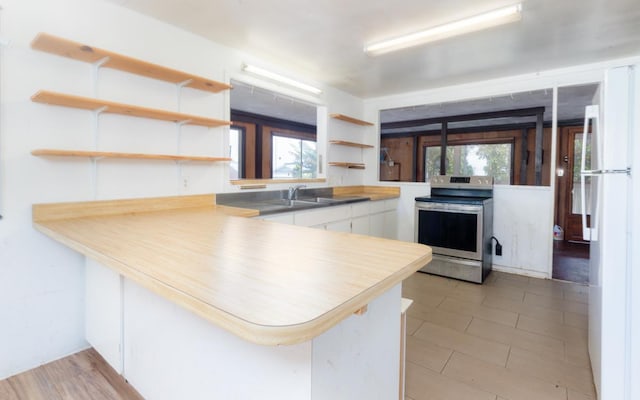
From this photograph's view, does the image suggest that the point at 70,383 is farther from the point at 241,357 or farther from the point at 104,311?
the point at 241,357

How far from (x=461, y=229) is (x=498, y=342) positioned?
1546 mm

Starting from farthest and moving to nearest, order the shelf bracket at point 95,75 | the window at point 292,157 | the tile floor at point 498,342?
1. the window at point 292,157
2. the shelf bracket at point 95,75
3. the tile floor at point 498,342

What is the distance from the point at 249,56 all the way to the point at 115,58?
134 centimetres

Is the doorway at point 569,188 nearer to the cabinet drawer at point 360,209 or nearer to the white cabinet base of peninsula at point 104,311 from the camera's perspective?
the cabinet drawer at point 360,209

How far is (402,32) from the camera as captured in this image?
2592 mm

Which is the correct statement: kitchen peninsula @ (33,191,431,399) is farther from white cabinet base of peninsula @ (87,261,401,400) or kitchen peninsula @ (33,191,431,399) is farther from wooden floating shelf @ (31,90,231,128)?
wooden floating shelf @ (31,90,231,128)

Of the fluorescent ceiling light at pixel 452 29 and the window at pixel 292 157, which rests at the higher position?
the fluorescent ceiling light at pixel 452 29

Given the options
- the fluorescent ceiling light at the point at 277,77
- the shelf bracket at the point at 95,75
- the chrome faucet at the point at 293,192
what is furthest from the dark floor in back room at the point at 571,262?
the shelf bracket at the point at 95,75

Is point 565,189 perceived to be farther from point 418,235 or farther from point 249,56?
point 249,56

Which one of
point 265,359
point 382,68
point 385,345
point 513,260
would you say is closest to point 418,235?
point 513,260

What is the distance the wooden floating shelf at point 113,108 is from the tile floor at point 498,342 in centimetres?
228

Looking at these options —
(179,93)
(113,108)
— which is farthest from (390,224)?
(113,108)

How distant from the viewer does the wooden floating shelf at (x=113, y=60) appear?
178 centimetres

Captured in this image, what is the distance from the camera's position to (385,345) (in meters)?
1.16
